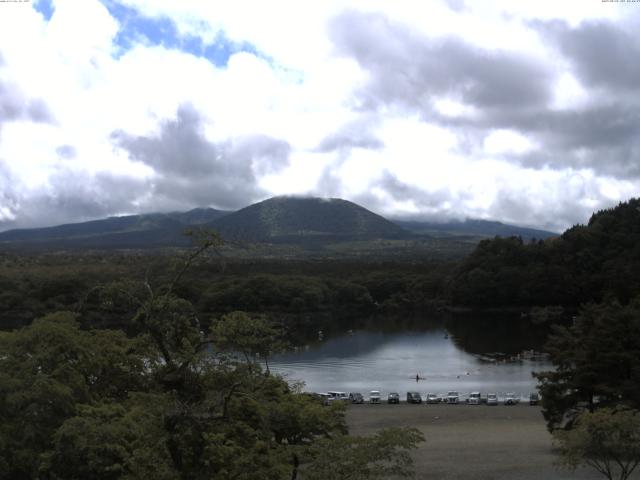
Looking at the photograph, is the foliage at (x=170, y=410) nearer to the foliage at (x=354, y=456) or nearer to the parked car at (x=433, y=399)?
the foliage at (x=354, y=456)

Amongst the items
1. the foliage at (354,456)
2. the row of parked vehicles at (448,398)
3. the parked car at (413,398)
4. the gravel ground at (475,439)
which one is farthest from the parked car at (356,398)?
the foliage at (354,456)

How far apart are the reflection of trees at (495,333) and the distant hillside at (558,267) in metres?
4.86

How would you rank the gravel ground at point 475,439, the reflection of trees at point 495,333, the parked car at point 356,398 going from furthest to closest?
the reflection of trees at point 495,333 < the parked car at point 356,398 < the gravel ground at point 475,439

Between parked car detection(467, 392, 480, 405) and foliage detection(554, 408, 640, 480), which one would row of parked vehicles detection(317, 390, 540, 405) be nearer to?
parked car detection(467, 392, 480, 405)

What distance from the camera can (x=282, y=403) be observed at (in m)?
14.3

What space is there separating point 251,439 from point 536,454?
624 inches

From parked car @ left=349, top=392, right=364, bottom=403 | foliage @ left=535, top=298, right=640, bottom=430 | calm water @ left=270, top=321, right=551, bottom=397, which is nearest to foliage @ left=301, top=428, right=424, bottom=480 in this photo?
foliage @ left=535, top=298, right=640, bottom=430

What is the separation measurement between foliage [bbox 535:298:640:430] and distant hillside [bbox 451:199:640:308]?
179 feet

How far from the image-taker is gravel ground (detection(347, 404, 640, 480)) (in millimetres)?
19172

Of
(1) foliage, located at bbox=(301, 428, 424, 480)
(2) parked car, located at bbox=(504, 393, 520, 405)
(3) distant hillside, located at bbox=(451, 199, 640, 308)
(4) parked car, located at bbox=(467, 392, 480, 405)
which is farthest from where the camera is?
(3) distant hillside, located at bbox=(451, 199, 640, 308)

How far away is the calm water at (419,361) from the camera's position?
1554 inches

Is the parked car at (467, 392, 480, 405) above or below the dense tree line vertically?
below

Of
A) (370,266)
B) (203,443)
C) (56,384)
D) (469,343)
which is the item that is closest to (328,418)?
(56,384)

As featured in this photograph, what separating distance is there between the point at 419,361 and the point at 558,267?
129 feet
